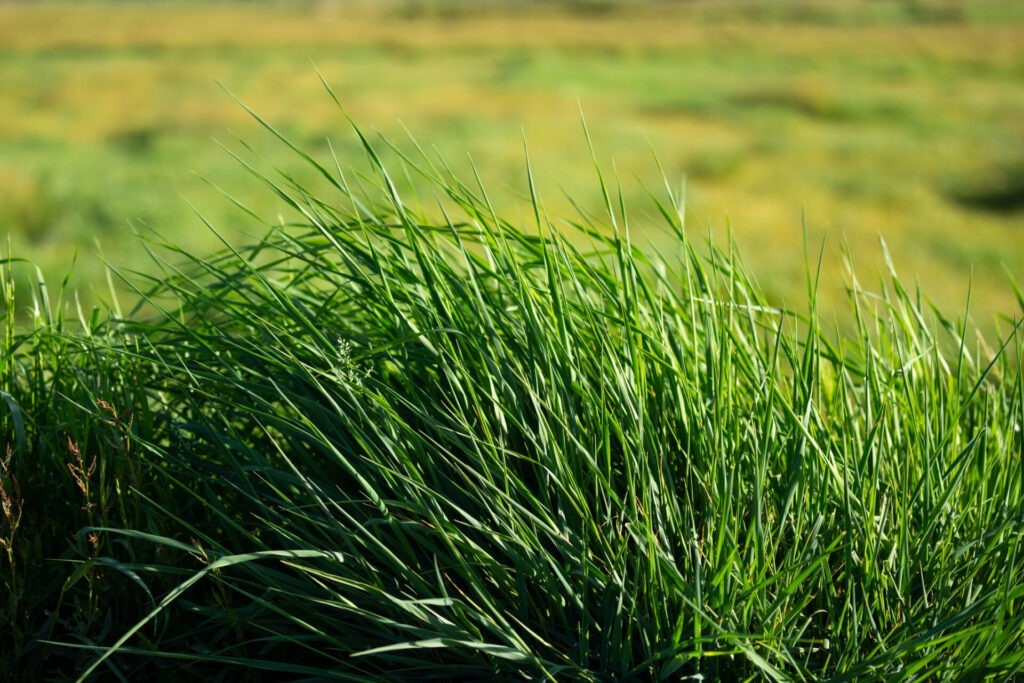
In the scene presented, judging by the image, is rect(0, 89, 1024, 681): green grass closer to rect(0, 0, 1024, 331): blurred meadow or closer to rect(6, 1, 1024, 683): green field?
rect(6, 1, 1024, 683): green field

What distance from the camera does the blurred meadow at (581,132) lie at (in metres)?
7.75

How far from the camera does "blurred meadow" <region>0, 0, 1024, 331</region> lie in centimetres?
775

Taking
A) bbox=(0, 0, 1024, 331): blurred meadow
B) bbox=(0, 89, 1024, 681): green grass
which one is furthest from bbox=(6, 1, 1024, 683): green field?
bbox=(0, 0, 1024, 331): blurred meadow

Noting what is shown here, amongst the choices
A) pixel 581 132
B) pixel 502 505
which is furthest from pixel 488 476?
pixel 581 132

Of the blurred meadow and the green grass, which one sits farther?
the blurred meadow

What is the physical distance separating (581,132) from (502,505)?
13.0 m

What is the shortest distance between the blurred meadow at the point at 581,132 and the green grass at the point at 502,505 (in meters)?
0.30

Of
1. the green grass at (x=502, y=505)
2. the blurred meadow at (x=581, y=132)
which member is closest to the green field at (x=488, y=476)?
the green grass at (x=502, y=505)

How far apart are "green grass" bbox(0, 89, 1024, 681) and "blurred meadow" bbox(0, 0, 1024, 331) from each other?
0.30m

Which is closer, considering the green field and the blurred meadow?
the green field

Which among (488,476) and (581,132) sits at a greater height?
(488,476)

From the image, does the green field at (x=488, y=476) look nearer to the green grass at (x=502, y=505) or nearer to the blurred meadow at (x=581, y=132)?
the green grass at (x=502, y=505)

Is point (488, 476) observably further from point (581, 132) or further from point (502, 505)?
point (581, 132)

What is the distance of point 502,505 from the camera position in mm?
1407
